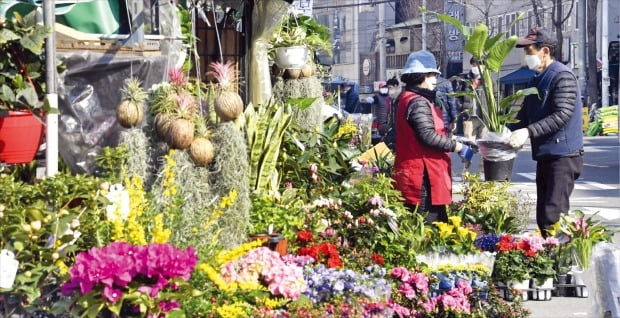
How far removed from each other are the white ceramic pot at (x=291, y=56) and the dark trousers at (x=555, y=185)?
3.15 metres

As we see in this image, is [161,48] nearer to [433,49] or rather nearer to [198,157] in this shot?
[198,157]

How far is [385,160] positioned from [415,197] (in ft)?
10.5

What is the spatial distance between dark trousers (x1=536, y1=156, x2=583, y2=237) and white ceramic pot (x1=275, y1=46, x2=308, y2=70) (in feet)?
10.3

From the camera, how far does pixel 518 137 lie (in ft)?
28.0

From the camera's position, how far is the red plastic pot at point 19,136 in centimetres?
630

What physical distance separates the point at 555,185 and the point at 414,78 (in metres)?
1.40

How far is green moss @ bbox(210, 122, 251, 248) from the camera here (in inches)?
266

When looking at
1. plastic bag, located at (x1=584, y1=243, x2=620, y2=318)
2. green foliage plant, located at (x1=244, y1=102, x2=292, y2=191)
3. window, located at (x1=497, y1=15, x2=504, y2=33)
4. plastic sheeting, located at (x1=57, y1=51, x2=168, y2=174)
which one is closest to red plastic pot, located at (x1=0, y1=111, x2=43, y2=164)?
plastic sheeting, located at (x1=57, y1=51, x2=168, y2=174)

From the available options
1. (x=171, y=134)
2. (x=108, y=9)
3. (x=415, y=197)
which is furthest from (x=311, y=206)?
(x=108, y=9)

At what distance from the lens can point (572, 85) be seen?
855 cm

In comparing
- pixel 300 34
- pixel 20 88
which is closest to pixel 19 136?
pixel 20 88

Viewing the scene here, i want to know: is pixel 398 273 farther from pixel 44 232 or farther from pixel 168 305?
pixel 44 232

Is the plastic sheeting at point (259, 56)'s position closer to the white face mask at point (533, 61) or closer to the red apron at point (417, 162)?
the red apron at point (417, 162)

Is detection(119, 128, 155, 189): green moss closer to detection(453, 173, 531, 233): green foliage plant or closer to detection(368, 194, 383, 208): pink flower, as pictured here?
detection(368, 194, 383, 208): pink flower
